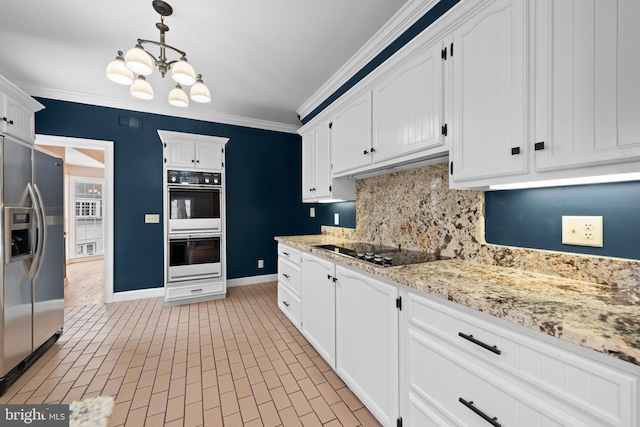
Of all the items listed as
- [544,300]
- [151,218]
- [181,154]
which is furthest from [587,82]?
[151,218]

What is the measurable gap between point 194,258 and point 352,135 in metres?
2.66

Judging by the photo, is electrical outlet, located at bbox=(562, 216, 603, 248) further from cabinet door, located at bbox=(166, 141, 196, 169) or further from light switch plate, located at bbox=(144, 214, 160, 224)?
light switch plate, located at bbox=(144, 214, 160, 224)

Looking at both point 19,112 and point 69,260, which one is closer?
point 19,112

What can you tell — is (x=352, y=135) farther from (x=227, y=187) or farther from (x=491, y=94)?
(x=227, y=187)

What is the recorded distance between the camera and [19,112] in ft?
7.80

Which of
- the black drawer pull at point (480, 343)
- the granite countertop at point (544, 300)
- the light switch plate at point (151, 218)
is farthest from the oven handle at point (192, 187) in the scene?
the black drawer pull at point (480, 343)

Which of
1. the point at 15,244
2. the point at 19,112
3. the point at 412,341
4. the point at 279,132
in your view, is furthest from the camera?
the point at 279,132

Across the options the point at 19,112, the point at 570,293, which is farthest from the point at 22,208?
the point at 570,293

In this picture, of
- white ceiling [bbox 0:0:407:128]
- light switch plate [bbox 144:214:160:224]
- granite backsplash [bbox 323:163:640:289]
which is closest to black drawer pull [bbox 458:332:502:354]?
granite backsplash [bbox 323:163:640:289]

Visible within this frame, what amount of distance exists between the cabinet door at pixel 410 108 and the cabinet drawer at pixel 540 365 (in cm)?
99

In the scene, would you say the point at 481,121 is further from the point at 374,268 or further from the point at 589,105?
the point at 374,268

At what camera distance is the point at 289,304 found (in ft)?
9.43

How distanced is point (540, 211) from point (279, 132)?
402cm

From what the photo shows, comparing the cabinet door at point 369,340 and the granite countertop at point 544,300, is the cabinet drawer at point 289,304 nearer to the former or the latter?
the cabinet door at point 369,340
